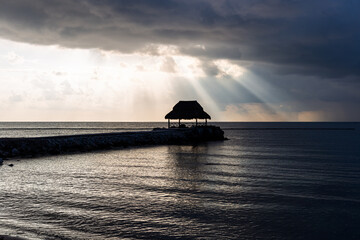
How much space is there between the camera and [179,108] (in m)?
60.8

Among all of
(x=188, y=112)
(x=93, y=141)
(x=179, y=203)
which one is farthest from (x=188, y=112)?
(x=179, y=203)

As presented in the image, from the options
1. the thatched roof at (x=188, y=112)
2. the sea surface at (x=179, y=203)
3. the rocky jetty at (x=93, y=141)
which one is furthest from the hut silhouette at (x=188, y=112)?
the sea surface at (x=179, y=203)

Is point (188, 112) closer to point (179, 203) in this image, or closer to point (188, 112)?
point (188, 112)

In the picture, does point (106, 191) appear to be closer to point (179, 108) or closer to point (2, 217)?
point (2, 217)

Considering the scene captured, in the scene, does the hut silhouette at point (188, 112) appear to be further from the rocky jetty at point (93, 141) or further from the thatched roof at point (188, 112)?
the rocky jetty at point (93, 141)

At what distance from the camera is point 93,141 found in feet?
134

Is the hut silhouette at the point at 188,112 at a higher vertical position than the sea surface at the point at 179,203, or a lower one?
higher

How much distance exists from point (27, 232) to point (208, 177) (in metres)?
11.8

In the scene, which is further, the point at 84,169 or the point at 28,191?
the point at 84,169

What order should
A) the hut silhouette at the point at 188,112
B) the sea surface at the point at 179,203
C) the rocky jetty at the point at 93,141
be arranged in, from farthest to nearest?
the hut silhouette at the point at 188,112 → the rocky jetty at the point at 93,141 → the sea surface at the point at 179,203

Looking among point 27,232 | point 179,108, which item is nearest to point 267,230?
point 27,232

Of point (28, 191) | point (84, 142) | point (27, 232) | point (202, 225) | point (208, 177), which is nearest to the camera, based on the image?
point (27, 232)

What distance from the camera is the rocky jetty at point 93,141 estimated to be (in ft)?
105

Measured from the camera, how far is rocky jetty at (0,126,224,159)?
1262 inches
